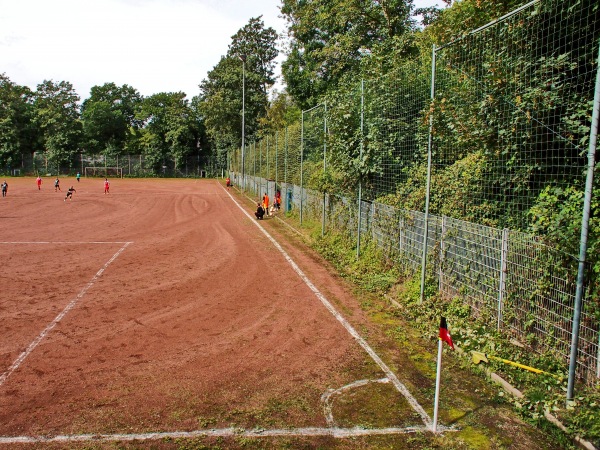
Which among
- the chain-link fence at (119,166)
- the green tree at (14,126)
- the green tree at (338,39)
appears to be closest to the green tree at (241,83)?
the chain-link fence at (119,166)

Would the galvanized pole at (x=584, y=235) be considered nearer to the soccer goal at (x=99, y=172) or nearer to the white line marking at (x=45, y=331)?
the white line marking at (x=45, y=331)

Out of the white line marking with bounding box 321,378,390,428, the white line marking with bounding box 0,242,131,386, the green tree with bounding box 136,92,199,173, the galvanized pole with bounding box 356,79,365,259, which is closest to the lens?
the white line marking with bounding box 321,378,390,428

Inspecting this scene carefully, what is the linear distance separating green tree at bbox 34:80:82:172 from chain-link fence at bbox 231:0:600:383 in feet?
260

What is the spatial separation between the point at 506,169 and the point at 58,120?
87.5 metres

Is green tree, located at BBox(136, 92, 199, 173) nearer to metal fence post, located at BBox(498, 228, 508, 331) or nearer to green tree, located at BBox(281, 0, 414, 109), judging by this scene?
green tree, located at BBox(281, 0, 414, 109)

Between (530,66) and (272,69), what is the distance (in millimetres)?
67710

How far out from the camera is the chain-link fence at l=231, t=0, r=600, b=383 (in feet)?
17.9

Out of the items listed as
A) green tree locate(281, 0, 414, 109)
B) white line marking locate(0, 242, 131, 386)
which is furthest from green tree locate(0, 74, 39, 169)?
white line marking locate(0, 242, 131, 386)

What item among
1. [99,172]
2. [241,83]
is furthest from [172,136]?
[241,83]

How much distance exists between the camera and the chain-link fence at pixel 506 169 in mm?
5457

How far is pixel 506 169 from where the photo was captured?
22.5 ft

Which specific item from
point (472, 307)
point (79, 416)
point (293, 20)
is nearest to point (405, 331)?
point (472, 307)

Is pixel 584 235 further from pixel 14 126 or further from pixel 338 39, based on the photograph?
pixel 14 126

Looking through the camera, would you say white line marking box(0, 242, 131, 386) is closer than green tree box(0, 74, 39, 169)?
Yes
